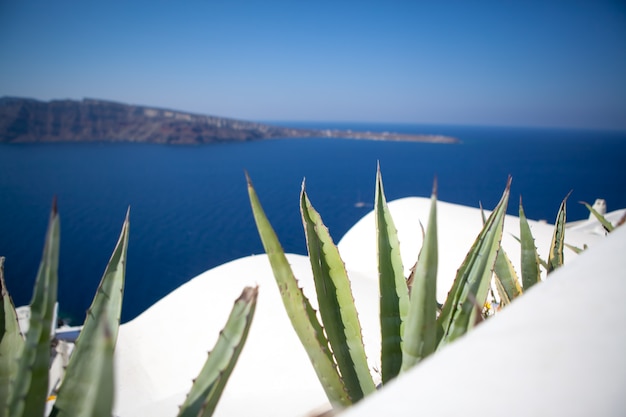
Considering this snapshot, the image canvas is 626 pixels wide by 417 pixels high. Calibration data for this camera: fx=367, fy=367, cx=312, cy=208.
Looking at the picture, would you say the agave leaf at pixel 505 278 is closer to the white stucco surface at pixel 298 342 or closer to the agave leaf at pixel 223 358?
the white stucco surface at pixel 298 342

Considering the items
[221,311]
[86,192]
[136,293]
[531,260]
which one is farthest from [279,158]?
[531,260]

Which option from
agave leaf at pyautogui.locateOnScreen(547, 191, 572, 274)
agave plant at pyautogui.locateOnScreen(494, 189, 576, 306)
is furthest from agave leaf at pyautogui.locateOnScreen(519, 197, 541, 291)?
agave leaf at pyautogui.locateOnScreen(547, 191, 572, 274)

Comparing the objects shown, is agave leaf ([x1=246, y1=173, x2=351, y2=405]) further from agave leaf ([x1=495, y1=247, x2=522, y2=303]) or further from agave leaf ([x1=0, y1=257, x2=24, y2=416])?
agave leaf ([x1=495, y1=247, x2=522, y2=303])

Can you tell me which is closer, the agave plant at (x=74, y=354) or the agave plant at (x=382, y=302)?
the agave plant at (x=74, y=354)

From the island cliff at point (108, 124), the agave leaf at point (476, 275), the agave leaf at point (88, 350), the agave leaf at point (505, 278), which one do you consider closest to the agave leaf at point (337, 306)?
the agave leaf at point (476, 275)

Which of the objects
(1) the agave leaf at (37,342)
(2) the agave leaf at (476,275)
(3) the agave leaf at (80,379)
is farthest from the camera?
(2) the agave leaf at (476,275)

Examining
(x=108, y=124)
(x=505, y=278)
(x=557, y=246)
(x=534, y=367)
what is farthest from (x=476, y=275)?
(x=108, y=124)
